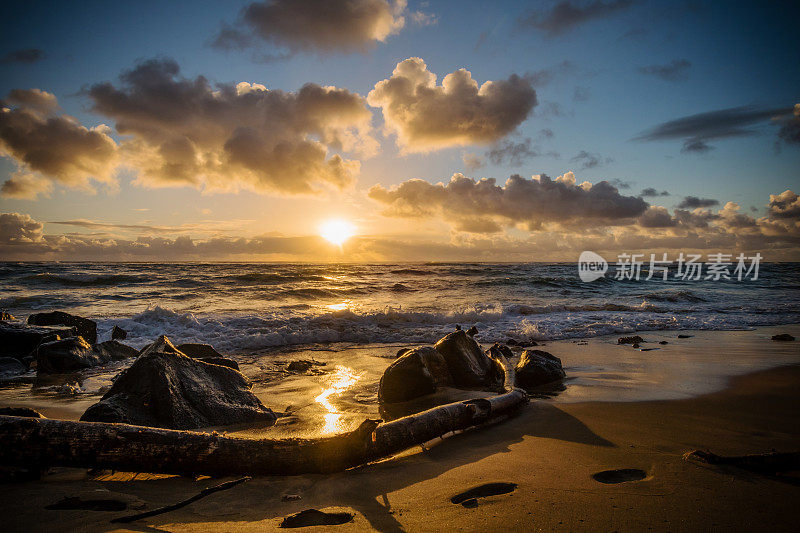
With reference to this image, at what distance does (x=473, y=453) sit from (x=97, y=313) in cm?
1799

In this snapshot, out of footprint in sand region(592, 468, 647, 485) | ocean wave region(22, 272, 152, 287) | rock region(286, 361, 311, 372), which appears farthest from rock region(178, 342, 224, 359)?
ocean wave region(22, 272, 152, 287)

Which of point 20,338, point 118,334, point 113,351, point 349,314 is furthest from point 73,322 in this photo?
point 349,314

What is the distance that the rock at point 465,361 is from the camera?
6312 millimetres

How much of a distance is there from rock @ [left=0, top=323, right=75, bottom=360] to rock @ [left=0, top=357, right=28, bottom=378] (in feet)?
1.20

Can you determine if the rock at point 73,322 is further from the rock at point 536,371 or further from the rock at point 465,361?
the rock at point 536,371

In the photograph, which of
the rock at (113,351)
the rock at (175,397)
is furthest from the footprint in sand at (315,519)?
the rock at (113,351)

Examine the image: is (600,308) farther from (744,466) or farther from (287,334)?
(744,466)

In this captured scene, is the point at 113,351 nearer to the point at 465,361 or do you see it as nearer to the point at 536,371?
the point at 465,361

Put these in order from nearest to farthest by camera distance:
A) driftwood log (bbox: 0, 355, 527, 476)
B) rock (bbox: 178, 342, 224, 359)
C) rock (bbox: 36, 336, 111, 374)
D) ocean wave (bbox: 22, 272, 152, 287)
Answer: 1. driftwood log (bbox: 0, 355, 527, 476)
2. rock (bbox: 178, 342, 224, 359)
3. rock (bbox: 36, 336, 111, 374)
4. ocean wave (bbox: 22, 272, 152, 287)

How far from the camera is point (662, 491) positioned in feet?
8.36

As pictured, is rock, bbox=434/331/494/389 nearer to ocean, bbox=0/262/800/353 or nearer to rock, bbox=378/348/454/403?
rock, bbox=378/348/454/403

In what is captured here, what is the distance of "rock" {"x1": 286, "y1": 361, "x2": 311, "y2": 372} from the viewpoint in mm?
7535

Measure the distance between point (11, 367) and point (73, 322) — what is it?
10.1 ft

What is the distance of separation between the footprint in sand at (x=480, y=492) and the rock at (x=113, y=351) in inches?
353
